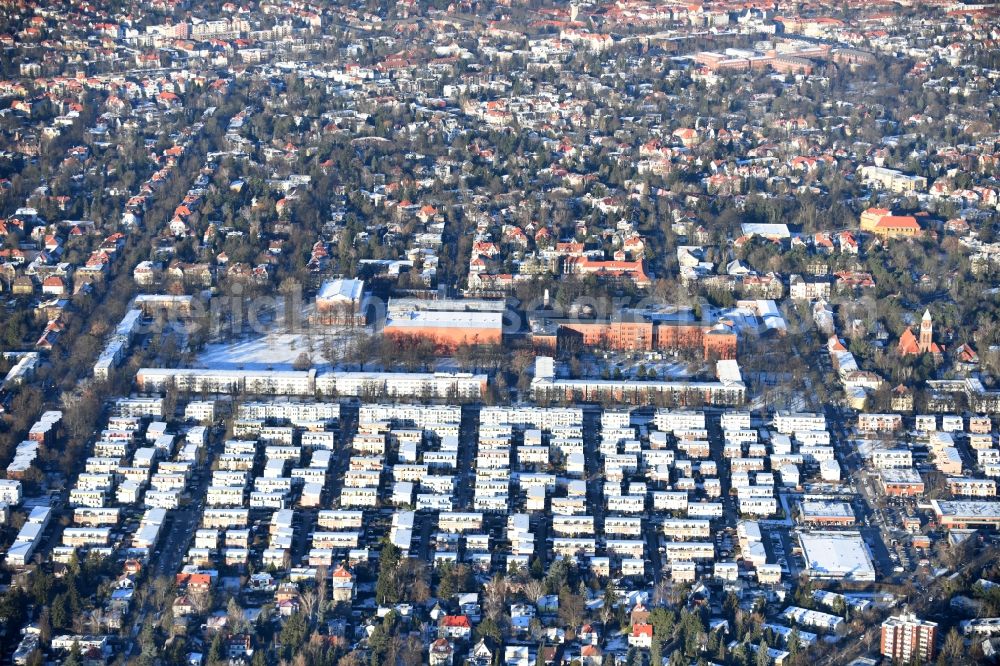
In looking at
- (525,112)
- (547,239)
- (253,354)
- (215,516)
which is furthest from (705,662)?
(525,112)

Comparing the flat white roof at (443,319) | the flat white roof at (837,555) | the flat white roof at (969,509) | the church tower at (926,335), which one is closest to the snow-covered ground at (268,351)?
the flat white roof at (443,319)

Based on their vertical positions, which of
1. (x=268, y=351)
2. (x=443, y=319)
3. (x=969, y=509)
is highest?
(x=443, y=319)

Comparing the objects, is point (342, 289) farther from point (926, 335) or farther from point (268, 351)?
point (926, 335)

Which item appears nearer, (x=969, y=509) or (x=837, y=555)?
(x=837, y=555)

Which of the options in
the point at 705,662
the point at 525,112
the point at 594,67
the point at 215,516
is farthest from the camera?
the point at 594,67

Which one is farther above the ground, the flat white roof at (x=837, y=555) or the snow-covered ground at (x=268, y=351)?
the snow-covered ground at (x=268, y=351)

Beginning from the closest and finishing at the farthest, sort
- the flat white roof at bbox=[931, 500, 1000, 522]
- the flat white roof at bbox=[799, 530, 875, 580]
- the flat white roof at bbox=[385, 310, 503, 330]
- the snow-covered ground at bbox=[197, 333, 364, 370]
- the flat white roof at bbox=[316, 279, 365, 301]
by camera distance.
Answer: the flat white roof at bbox=[799, 530, 875, 580], the flat white roof at bbox=[931, 500, 1000, 522], the snow-covered ground at bbox=[197, 333, 364, 370], the flat white roof at bbox=[385, 310, 503, 330], the flat white roof at bbox=[316, 279, 365, 301]

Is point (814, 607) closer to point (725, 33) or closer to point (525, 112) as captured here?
point (525, 112)

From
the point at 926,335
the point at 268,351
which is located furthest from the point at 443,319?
the point at 926,335

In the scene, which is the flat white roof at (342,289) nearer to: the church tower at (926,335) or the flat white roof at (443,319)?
the flat white roof at (443,319)

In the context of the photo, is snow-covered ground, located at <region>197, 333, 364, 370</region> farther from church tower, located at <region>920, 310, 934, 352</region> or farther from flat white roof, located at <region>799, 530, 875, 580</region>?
church tower, located at <region>920, 310, 934, 352</region>

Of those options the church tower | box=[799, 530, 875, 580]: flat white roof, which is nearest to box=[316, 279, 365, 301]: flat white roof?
the church tower
